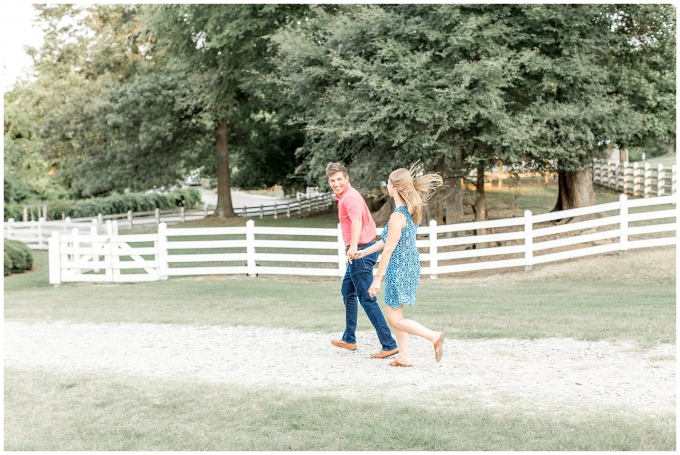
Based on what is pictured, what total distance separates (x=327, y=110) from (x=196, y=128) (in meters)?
17.7

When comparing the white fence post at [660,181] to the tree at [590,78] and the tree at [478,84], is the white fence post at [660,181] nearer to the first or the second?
the tree at [590,78]

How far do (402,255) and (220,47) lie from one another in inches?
898

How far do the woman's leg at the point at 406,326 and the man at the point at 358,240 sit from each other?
1.32 feet

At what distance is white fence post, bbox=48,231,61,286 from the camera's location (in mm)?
16672

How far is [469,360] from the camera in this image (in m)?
7.52

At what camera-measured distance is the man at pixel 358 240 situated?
7461 mm

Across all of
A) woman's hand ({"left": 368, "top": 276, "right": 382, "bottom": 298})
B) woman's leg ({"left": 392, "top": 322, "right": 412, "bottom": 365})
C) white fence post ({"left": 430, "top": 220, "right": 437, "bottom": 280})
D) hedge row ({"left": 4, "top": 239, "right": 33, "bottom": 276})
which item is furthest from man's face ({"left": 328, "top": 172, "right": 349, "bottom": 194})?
hedge row ({"left": 4, "top": 239, "right": 33, "bottom": 276})

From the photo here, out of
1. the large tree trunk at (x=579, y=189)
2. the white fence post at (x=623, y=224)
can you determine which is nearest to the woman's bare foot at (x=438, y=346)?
the white fence post at (x=623, y=224)

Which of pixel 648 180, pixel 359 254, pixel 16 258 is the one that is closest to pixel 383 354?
pixel 359 254

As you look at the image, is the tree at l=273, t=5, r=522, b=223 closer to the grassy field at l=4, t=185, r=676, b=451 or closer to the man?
the grassy field at l=4, t=185, r=676, b=451

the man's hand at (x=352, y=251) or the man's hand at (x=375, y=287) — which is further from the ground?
the man's hand at (x=352, y=251)

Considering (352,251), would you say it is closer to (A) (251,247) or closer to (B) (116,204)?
(A) (251,247)

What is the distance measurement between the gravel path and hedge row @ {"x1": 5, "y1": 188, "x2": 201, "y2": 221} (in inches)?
1409

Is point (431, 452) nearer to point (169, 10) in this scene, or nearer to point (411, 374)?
point (411, 374)
